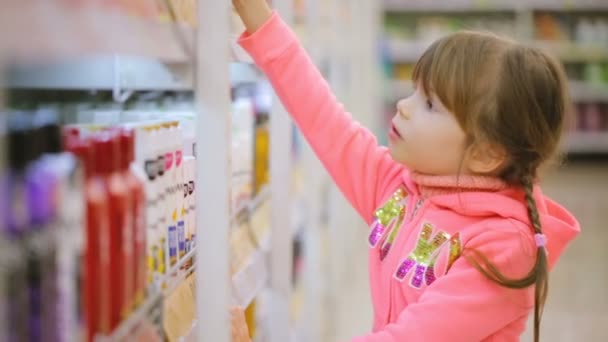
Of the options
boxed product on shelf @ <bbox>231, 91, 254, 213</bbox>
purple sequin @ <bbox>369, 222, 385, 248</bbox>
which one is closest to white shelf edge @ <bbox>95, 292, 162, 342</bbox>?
purple sequin @ <bbox>369, 222, 385, 248</bbox>

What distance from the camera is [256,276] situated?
5.59 ft

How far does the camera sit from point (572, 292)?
12.2ft

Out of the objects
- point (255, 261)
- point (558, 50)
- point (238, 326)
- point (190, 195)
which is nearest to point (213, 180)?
point (190, 195)

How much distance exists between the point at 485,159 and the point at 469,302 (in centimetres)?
25

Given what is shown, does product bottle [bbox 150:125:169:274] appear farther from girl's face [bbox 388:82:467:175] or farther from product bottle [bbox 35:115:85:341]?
girl's face [bbox 388:82:467:175]

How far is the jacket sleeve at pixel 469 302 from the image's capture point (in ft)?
4.06

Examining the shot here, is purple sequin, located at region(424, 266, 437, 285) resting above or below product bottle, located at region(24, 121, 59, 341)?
below

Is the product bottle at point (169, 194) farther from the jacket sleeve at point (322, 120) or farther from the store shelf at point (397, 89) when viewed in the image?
the store shelf at point (397, 89)

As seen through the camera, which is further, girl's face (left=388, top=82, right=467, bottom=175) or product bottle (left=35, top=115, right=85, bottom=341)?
girl's face (left=388, top=82, right=467, bottom=175)

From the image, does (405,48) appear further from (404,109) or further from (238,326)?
(238,326)

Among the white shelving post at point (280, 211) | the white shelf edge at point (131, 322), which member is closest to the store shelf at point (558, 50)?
the white shelving post at point (280, 211)

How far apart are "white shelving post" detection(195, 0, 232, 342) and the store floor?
187 centimetres

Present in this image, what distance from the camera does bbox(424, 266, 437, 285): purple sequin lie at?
1.32 meters

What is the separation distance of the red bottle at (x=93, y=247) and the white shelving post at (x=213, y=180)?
0.26m
